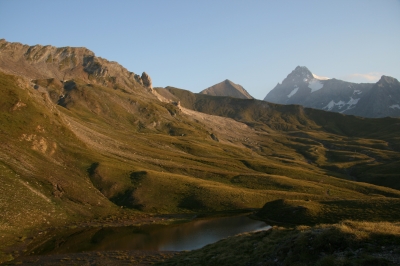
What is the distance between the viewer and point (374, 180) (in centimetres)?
17188

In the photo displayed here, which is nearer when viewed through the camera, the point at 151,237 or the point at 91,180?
the point at 151,237

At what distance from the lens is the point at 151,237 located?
232ft

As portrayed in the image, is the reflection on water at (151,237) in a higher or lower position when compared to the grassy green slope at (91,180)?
lower

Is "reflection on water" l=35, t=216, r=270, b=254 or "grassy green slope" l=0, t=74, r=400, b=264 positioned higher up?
"grassy green slope" l=0, t=74, r=400, b=264

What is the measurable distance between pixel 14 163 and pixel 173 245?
56.4m

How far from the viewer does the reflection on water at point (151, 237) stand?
63.0 meters

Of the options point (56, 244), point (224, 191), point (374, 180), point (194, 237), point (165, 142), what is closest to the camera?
point (56, 244)

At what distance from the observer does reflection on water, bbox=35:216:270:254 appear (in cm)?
6303

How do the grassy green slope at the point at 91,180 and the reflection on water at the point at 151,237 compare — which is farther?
the grassy green slope at the point at 91,180

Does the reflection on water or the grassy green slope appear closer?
the reflection on water

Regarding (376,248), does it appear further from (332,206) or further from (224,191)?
(224,191)

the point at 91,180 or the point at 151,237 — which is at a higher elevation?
the point at 91,180

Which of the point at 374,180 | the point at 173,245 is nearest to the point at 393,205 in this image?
the point at 173,245

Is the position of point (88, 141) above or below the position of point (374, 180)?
above
